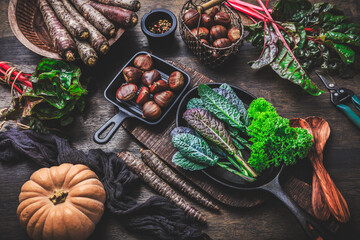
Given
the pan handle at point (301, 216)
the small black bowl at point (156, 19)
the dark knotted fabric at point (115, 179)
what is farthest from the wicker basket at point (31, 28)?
the pan handle at point (301, 216)

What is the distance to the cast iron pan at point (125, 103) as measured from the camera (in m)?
1.55

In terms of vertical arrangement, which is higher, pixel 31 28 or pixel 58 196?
pixel 31 28

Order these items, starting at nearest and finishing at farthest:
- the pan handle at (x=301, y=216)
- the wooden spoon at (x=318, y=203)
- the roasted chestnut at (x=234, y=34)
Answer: the pan handle at (x=301, y=216) < the wooden spoon at (x=318, y=203) < the roasted chestnut at (x=234, y=34)

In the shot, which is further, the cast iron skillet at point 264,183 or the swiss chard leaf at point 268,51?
the swiss chard leaf at point 268,51

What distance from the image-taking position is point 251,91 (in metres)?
1.79

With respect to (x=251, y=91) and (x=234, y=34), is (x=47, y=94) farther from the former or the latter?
(x=251, y=91)

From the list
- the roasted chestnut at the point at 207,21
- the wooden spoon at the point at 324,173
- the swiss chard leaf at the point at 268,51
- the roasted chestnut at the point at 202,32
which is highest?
the roasted chestnut at the point at 207,21

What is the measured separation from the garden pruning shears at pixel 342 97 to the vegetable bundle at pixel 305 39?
0.06 m

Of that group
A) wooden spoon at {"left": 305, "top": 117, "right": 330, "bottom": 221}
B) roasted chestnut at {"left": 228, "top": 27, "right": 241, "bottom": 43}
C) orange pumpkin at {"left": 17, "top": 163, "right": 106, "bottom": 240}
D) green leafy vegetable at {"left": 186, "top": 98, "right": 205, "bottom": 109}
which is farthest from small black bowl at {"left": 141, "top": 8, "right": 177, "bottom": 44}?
wooden spoon at {"left": 305, "top": 117, "right": 330, "bottom": 221}

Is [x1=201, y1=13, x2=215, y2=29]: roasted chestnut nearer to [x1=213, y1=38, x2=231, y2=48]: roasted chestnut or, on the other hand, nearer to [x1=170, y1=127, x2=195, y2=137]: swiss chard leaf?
[x1=213, y1=38, x2=231, y2=48]: roasted chestnut

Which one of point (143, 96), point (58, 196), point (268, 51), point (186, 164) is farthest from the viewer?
point (268, 51)

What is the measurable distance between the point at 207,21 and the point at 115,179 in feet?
3.96

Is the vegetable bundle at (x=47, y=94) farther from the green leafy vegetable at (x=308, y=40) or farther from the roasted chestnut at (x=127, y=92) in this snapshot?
the green leafy vegetable at (x=308, y=40)

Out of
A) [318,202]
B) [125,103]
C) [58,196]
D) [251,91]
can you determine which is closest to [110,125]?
[125,103]
